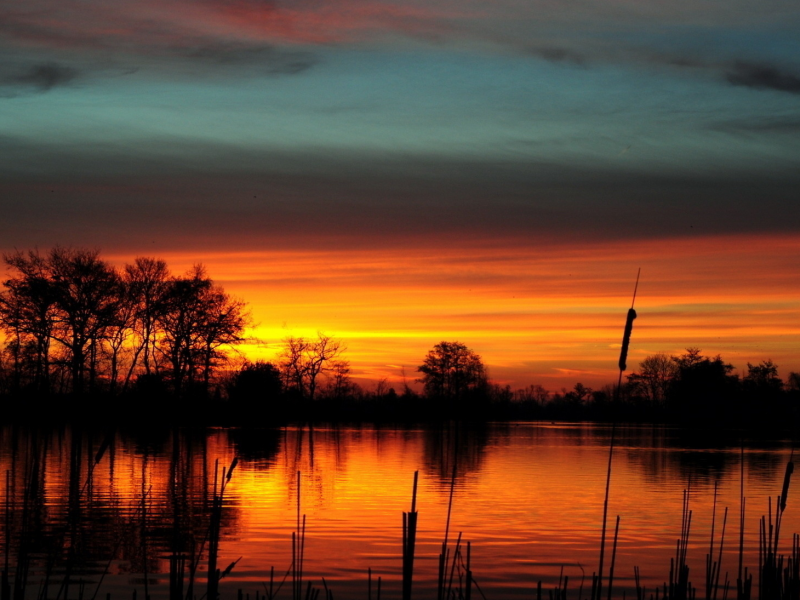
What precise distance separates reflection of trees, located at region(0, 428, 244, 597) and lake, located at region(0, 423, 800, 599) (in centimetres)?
7

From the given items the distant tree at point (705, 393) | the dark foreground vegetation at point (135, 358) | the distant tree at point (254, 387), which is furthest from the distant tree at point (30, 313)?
the distant tree at point (705, 393)

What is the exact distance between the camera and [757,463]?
42.1 meters

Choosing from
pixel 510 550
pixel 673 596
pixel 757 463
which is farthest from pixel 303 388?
pixel 673 596

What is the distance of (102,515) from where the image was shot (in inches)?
818

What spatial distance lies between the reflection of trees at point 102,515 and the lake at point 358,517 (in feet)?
0.23

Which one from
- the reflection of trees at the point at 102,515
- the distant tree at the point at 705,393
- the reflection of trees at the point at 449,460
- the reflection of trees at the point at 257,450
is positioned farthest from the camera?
the distant tree at the point at 705,393

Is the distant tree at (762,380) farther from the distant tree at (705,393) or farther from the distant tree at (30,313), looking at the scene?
the distant tree at (30,313)

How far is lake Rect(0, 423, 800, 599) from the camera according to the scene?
14.3 m

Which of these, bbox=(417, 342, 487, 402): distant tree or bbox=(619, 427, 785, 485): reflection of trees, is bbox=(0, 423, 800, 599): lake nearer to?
bbox=(619, 427, 785, 485): reflection of trees

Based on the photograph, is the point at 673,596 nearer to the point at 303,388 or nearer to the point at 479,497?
the point at 479,497

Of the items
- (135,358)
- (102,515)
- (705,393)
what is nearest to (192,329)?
(135,358)

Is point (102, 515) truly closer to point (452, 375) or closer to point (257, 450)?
point (257, 450)

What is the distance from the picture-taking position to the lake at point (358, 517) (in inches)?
563

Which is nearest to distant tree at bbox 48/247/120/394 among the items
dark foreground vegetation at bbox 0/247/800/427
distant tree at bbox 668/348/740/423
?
dark foreground vegetation at bbox 0/247/800/427
